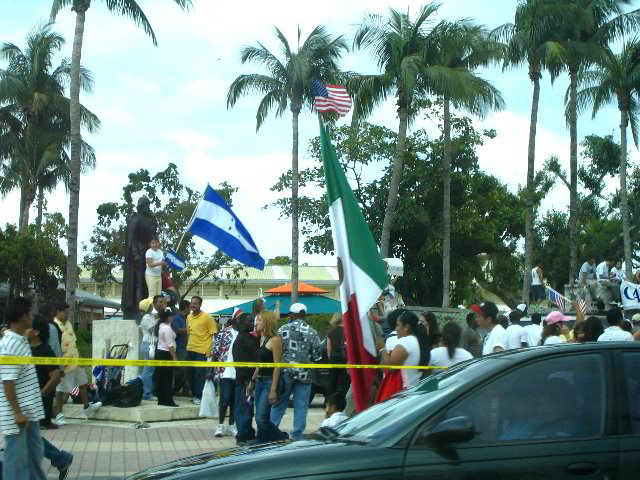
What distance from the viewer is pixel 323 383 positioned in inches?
705

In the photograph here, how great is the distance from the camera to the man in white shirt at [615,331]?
32.6 feet

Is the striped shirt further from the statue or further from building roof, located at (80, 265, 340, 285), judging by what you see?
building roof, located at (80, 265, 340, 285)

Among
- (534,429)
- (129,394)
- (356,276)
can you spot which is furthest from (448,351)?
(129,394)

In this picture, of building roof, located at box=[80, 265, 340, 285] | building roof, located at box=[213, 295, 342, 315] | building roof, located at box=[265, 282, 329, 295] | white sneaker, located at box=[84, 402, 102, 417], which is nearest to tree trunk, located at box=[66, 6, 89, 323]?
white sneaker, located at box=[84, 402, 102, 417]

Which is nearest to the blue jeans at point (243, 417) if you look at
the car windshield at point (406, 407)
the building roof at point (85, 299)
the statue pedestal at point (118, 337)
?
the statue pedestal at point (118, 337)

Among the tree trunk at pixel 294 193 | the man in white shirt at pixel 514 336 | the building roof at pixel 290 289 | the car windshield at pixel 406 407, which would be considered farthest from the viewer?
the tree trunk at pixel 294 193

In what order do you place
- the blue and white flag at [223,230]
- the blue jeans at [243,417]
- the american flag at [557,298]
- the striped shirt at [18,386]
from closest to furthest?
the striped shirt at [18,386] → the blue jeans at [243,417] → the blue and white flag at [223,230] → the american flag at [557,298]

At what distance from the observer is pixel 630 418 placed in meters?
5.48

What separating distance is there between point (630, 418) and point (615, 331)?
191 inches

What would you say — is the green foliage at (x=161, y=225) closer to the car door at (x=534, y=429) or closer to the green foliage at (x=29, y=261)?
Answer: the green foliage at (x=29, y=261)

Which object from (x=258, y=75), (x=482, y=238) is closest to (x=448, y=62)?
(x=258, y=75)

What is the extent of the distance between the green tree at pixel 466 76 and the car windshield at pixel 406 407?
28.7 metres

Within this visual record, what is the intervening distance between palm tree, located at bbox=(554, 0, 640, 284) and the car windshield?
31.0 meters

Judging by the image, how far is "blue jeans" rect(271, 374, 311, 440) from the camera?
38.7 feet
